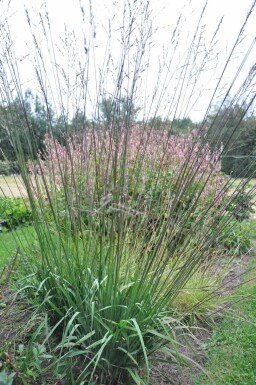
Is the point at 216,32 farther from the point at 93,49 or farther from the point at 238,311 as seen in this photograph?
the point at 238,311

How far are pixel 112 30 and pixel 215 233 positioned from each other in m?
1.25

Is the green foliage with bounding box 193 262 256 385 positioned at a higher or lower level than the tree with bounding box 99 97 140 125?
lower

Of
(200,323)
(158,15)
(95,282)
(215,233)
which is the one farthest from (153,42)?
(200,323)

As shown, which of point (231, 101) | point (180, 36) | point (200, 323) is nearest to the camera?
point (231, 101)

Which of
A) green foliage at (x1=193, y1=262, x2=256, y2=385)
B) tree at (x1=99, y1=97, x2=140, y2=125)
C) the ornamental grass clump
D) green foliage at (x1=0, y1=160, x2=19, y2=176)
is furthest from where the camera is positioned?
green foliage at (x1=0, y1=160, x2=19, y2=176)

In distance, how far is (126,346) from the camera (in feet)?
6.03

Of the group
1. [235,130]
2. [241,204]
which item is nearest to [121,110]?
[235,130]

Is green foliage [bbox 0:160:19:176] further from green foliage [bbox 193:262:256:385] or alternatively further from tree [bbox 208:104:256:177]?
green foliage [bbox 193:262:256:385]

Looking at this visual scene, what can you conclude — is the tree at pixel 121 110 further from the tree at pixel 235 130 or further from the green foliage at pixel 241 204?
the green foliage at pixel 241 204

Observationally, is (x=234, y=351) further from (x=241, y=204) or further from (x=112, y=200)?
(x=112, y=200)

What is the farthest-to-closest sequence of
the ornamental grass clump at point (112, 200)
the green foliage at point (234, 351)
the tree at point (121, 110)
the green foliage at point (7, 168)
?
the green foliage at point (7, 168)
the green foliage at point (234, 351)
the tree at point (121, 110)
the ornamental grass clump at point (112, 200)

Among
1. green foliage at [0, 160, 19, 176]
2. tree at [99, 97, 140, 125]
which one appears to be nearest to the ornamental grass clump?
tree at [99, 97, 140, 125]

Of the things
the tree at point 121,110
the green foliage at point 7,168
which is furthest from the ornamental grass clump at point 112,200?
the green foliage at point 7,168

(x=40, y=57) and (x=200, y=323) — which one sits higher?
(x=40, y=57)
